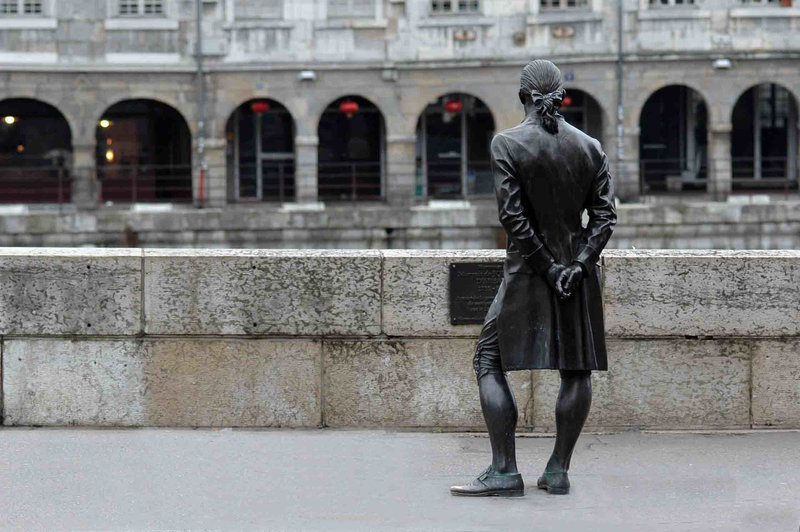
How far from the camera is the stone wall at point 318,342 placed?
9383 millimetres

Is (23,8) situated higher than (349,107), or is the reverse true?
(23,8)

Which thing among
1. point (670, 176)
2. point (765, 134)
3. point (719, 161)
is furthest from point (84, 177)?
point (765, 134)

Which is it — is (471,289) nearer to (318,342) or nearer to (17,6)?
(318,342)

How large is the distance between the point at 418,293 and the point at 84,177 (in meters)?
26.6

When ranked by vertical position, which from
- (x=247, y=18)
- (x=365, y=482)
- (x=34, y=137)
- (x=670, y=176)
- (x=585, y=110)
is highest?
(x=247, y=18)

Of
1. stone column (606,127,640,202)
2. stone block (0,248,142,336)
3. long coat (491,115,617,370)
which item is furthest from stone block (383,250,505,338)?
stone column (606,127,640,202)

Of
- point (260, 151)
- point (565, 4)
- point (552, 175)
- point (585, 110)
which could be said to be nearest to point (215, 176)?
point (260, 151)

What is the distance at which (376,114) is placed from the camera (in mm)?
37312

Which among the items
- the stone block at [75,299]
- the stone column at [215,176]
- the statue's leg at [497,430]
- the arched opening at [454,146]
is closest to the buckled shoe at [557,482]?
the statue's leg at [497,430]

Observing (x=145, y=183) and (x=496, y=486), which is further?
(x=145, y=183)

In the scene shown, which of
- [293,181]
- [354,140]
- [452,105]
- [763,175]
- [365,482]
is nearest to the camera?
[365,482]

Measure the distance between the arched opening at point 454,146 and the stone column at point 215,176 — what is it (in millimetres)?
4837

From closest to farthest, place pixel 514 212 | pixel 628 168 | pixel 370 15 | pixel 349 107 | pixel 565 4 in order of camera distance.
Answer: pixel 514 212, pixel 628 168, pixel 565 4, pixel 370 15, pixel 349 107

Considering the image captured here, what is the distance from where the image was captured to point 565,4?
35.1 metres
